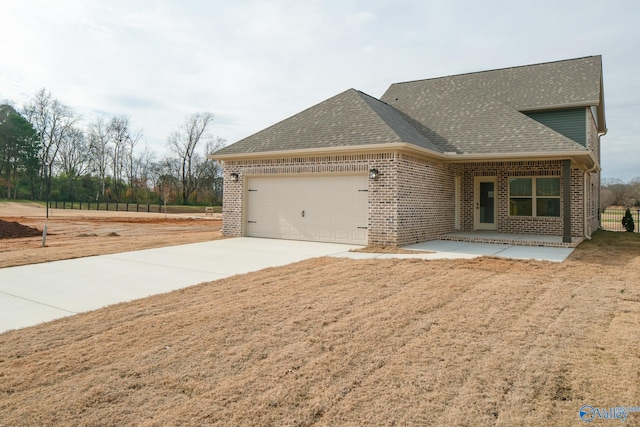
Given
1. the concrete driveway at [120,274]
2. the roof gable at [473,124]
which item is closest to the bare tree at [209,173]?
the roof gable at [473,124]

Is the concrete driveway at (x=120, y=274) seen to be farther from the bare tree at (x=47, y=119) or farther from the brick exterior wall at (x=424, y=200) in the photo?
the bare tree at (x=47, y=119)

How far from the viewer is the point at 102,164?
55.1 meters

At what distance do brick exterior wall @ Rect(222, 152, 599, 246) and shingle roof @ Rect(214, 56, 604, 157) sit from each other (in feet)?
1.89

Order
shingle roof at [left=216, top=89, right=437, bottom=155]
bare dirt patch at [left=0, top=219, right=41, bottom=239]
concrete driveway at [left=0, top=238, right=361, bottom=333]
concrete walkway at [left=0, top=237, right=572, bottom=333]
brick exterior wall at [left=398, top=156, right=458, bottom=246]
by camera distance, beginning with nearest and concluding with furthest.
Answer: concrete driveway at [left=0, top=238, right=361, bottom=333]
concrete walkway at [left=0, top=237, right=572, bottom=333]
brick exterior wall at [left=398, top=156, right=458, bottom=246]
shingle roof at [left=216, top=89, right=437, bottom=155]
bare dirt patch at [left=0, top=219, right=41, bottom=239]

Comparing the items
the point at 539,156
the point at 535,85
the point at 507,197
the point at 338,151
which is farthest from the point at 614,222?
the point at 338,151

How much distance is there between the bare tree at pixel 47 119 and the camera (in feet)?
171

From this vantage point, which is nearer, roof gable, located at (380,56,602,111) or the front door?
roof gable, located at (380,56,602,111)

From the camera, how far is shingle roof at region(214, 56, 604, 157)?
12.2 m

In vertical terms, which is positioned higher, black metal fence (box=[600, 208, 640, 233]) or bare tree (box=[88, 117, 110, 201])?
bare tree (box=[88, 117, 110, 201])

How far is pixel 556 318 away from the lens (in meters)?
4.81

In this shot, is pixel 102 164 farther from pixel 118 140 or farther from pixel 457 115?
pixel 457 115

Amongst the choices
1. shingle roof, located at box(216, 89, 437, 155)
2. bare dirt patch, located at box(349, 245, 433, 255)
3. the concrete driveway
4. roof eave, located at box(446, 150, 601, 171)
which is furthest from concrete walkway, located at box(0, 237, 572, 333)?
shingle roof, located at box(216, 89, 437, 155)

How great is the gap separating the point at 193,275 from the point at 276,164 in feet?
21.2

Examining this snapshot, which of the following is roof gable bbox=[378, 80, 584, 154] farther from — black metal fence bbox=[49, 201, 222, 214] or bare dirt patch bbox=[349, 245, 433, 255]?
black metal fence bbox=[49, 201, 222, 214]
